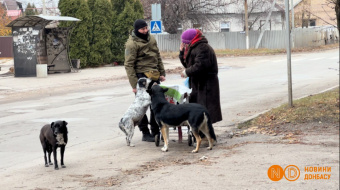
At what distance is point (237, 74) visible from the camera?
24406 mm

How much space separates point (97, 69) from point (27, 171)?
22.7 meters

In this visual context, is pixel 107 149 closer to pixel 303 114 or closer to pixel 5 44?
pixel 303 114

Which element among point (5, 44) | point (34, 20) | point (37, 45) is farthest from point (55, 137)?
point (5, 44)

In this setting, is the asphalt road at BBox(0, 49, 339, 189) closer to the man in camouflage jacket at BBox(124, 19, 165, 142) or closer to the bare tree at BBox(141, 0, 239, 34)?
the man in camouflage jacket at BBox(124, 19, 165, 142)

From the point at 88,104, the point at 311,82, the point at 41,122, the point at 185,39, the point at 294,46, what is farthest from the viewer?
the point at 294,46

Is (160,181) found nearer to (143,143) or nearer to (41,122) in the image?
(143,143)

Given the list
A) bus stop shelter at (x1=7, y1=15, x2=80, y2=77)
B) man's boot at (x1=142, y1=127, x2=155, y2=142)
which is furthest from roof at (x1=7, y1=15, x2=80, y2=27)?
man's boot at (x1=142, y1=127, x2=155, y2=142)

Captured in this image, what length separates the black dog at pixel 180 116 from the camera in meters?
8.31

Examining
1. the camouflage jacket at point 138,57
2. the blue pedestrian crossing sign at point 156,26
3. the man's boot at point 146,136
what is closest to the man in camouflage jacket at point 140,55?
the camouflage jacket at point 138,57

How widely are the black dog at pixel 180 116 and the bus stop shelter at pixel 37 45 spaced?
17424mm

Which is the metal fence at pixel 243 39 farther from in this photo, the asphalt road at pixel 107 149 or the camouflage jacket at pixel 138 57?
the camouflage jacket at pixel 138 57

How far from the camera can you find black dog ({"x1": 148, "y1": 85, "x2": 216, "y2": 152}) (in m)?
8.31

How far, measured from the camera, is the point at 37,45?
25.5m

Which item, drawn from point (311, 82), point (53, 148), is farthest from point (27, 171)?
point (311, 82)
